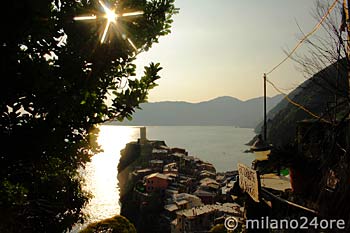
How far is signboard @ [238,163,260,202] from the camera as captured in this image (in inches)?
166

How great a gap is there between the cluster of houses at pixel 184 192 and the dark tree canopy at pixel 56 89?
20857 millimetres

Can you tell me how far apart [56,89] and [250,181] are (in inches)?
136

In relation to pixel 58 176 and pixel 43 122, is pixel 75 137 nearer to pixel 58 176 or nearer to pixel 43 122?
pixel 43 122

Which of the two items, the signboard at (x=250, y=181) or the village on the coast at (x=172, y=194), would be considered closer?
the signboard at (x=250, y=181)

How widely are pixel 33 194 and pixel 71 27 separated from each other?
355cm

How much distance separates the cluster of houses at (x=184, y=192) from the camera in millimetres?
39219

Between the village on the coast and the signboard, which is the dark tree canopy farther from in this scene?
the village on the coast

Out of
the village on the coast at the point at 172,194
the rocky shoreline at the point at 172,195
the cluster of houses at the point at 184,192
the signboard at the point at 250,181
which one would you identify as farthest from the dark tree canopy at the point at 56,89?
the rocky shoreline at the point at 172,195

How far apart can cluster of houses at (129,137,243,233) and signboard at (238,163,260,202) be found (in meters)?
20.5

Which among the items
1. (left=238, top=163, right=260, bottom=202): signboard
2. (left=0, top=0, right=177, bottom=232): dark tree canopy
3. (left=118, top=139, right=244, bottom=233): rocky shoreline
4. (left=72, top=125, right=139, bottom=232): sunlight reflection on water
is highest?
(left=0, top=0, right=177, bottom=232): dark tree canopy

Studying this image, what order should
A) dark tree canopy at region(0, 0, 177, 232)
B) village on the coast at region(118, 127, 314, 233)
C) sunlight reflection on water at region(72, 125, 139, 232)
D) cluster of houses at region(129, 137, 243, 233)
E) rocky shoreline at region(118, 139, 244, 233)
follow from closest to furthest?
dark tree canopy at region(0, 0, 177, 232) → cluster of houses at region(129, 137, 243, 233) → village on the coast at region(118, 127, 314, 233) → rocky shoreline at region(118, 139, 244, 233) → sunlight reflection on water at region(72, 125, 139, 232)

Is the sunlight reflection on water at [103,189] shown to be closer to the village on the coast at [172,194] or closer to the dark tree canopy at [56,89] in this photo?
the village on the coast at [172,194]

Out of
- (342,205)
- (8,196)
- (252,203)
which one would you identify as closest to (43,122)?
(8,196)

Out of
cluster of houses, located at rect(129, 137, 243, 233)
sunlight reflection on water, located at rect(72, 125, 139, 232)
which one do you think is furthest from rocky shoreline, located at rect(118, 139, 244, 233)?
sunlight reflection on water, located at rect(72, 125, 139, 232)
